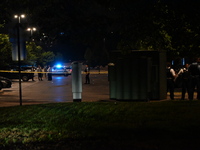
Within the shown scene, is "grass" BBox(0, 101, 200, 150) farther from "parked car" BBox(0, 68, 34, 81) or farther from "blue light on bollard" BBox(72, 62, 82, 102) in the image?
"parked car" BBox(0, 68, 34, 81)

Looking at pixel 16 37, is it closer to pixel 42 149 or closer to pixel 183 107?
pixel 183 107

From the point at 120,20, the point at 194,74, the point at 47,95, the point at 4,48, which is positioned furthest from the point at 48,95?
the point at 4,48

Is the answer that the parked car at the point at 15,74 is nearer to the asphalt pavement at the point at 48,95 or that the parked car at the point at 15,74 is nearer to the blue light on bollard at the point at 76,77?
the asphalt pavement at the point at 48,95

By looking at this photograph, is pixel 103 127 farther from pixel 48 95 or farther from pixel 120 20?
pixel 48 95

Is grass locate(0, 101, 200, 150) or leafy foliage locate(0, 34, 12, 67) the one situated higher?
leafy foliage locate(0, 34, 12, 67)

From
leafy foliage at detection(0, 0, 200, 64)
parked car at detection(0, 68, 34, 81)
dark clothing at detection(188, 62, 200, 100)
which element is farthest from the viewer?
parked car at detection(0, 68, 34, 81)

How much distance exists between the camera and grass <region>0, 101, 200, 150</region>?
7.74 m

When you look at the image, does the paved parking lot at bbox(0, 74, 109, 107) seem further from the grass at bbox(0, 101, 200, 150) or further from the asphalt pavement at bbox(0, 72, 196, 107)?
the grass at bbox(0, 101, 200, 150)

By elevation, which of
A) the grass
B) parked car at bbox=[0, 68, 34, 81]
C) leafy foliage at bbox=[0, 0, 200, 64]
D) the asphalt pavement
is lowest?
the asphalt pavement

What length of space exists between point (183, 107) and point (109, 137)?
4.70 meters

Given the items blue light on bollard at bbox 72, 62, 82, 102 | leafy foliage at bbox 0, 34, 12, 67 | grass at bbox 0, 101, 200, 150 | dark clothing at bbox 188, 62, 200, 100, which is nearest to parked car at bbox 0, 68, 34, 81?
leafy foliage at bbox 0, 34, 12, 67

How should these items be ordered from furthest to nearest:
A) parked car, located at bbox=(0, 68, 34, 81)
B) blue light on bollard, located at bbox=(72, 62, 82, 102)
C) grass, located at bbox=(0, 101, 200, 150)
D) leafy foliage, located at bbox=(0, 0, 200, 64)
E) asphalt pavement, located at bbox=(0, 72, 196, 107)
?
1. parked car, located at bbox=(0, 68, 34, 81)
2. asphalt pavement, located at bbox=(0, 72, 196, 107)
3. blue light on bollard, located at bbox=(72, 62, 82, 102)
4. leafy foliage, located at bbox=(0, 0, 200, 64)
5. grass, located at bbox=(0, 101, 200, 150)

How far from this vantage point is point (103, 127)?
30.7 feet

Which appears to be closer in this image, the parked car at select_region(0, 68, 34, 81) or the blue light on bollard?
the blue light on bollard
